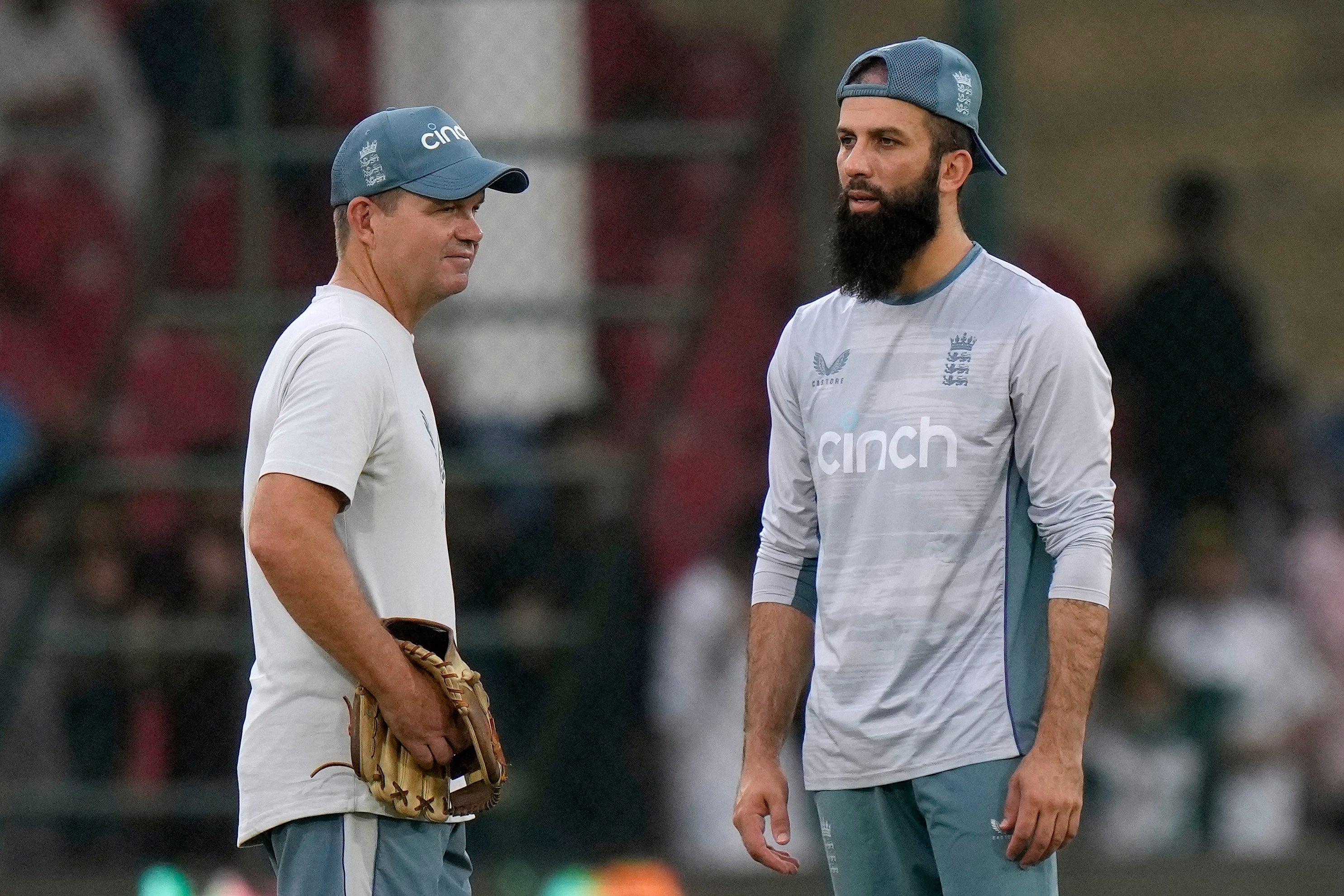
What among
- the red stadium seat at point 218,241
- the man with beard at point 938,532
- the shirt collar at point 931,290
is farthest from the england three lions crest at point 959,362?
the red stadium seat at point 218,241

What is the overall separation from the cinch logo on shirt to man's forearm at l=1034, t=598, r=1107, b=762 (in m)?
0.31

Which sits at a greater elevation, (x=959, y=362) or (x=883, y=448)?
(x=959, y=362)

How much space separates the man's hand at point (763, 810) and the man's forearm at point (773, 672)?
25 millimetres

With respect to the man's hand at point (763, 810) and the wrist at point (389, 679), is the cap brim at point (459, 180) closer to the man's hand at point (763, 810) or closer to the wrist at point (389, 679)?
the wrist at point (389, 679)

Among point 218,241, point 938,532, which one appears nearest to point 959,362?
point 938,532

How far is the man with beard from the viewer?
3.18 m

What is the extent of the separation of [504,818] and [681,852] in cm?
55

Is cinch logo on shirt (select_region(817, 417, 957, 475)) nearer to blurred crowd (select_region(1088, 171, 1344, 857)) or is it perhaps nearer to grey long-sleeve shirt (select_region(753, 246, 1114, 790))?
grey long-sleeve shirt (select_region(753, 246, 1114, 790))

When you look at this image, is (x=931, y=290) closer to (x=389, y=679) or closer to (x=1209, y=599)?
(x=389, y=679)

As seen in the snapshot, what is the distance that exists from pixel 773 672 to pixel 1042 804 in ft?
1.91

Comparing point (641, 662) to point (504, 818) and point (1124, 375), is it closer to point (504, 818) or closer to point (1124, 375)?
point (504, 818)

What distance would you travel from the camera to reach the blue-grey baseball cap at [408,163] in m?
3.33

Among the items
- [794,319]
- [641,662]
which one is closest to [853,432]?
[794,319]

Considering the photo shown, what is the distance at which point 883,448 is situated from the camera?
10.9 ft
